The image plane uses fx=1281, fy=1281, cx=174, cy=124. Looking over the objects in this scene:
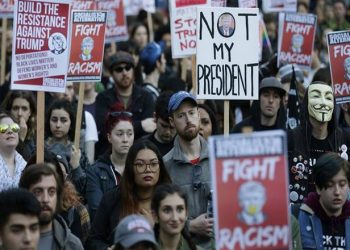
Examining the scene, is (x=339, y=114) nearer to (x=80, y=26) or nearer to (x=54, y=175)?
(x=80, y=26)

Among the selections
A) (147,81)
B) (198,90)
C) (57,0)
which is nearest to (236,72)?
(198,90)

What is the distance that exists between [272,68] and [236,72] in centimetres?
446

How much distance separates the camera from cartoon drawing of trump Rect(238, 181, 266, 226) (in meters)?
7.55

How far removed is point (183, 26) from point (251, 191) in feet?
22.6

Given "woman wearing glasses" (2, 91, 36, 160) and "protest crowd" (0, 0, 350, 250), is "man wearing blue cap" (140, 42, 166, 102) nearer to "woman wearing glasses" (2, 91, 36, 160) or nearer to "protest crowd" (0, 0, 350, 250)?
"protest crowd" (0, 0, 350, 250)

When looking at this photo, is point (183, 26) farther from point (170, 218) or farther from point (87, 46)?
point (170, 218)

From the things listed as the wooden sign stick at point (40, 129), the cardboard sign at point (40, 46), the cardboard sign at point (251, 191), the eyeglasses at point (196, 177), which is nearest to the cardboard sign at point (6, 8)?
the cardboard sign at point (40, 46)

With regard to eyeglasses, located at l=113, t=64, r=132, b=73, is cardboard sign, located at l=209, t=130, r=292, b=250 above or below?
below

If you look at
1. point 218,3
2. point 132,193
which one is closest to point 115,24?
point 218,3

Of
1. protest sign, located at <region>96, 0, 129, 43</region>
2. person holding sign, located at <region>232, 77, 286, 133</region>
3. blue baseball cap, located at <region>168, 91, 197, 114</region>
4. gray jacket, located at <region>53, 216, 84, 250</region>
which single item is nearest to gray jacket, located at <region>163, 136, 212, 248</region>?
blue baseball cap, located at <region>168, 91, 197, 114</region>

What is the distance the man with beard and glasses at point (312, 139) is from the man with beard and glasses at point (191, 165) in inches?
32.4

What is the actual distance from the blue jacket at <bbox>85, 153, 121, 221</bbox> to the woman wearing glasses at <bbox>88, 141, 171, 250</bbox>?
1191mm

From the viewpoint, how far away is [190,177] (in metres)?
10.3

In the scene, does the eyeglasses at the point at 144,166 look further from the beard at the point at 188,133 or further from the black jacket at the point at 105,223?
the beard at the point at 188,133
